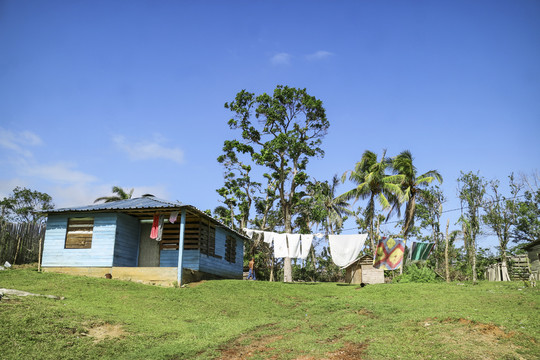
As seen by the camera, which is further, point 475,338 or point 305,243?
point 305,243

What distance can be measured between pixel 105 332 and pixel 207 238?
11.8m

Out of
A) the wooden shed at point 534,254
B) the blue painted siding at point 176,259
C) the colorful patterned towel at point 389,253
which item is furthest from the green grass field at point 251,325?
the wooden shed at point 534,254

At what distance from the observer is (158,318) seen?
11391 mm

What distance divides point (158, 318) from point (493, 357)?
808cm

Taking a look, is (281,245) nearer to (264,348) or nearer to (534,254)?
(264,348)

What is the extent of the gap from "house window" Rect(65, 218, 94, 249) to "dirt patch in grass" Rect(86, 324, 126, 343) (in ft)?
34.8

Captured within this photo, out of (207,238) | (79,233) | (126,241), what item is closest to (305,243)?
(207,238)

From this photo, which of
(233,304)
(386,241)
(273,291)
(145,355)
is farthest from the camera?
(386,241)

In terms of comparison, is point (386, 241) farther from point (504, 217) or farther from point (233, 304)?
point (504, 217)

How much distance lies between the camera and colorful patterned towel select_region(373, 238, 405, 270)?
843 inches

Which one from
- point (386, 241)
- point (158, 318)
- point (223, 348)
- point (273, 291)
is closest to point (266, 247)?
point (386, 241)

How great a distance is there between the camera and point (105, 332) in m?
9.40

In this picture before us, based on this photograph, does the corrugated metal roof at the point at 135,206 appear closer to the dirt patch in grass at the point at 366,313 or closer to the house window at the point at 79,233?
the house window at the point at 79,233

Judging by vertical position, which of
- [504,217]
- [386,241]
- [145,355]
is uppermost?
[504,217]
